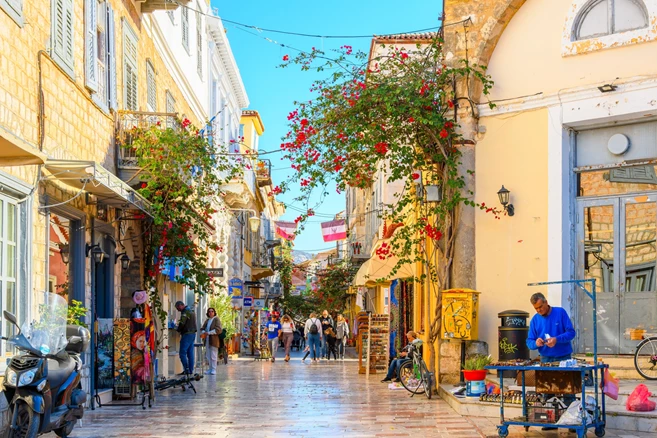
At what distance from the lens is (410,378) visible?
54.7 ft

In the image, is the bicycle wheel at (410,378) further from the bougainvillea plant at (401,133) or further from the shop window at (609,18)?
the shop window at (609,18)

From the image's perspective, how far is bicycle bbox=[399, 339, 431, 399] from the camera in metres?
15.8

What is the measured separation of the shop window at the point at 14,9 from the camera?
35.6 feet

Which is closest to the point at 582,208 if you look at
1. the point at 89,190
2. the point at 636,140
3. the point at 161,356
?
the point at 636,140

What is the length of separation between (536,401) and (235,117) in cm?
3181

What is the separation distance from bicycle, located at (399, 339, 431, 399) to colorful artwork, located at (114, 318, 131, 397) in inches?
192

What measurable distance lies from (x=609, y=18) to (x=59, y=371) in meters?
10.0

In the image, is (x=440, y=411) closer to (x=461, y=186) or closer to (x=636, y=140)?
(x=461, y=186)

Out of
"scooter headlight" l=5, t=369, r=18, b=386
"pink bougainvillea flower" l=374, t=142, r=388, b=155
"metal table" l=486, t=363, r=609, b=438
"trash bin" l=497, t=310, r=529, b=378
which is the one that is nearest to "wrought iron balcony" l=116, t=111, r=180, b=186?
"pink bougainvillea flower" l=374, t=142, r=388, b=155

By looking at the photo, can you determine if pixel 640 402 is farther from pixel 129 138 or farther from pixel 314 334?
pixel 314 334

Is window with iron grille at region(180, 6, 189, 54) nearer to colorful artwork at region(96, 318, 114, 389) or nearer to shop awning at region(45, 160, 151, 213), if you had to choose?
shop awning at region(45, 160, 151, 213)

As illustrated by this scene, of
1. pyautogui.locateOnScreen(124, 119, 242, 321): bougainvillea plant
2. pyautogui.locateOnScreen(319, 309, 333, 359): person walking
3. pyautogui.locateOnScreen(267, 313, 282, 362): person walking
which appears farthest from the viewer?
pyautogui.locateOnScreen(319, 309, 333, 359): person walking

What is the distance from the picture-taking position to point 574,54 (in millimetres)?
15141

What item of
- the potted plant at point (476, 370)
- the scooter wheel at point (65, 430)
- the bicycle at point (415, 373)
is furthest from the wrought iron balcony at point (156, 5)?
the scooter wheel at point (65, 430)
